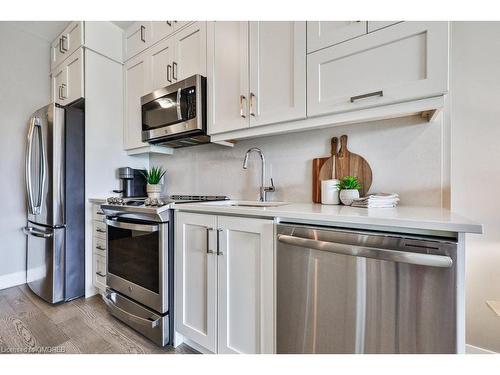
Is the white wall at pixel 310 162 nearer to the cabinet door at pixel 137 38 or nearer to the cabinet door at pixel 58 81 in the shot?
the cabinet door at pixel 137 38

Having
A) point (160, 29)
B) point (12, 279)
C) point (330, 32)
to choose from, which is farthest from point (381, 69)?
point (12, 279)

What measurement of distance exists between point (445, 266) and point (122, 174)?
97.1 inches

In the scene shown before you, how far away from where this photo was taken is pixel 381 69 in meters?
1.06

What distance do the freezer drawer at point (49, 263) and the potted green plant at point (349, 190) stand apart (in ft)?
7.35

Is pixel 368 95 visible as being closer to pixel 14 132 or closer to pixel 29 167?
pixel 29 167

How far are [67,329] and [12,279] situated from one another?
4.46 feet

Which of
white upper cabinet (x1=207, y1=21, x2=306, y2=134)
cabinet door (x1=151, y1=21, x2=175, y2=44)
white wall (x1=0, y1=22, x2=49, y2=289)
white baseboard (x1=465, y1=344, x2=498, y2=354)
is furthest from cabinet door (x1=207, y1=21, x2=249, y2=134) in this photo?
white wall (x1=0, y1=22, x2=49, y2=289)

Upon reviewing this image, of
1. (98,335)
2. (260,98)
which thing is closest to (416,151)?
(260,98)

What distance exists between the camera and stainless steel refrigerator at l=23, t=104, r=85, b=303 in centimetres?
197

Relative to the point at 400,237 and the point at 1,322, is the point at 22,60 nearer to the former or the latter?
the point at 1,322

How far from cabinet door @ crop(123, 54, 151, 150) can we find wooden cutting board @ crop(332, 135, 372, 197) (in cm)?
172

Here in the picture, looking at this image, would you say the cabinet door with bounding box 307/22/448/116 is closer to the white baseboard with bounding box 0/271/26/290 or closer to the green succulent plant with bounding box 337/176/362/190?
the green succulent plant with bounding box 337/176/362/190
